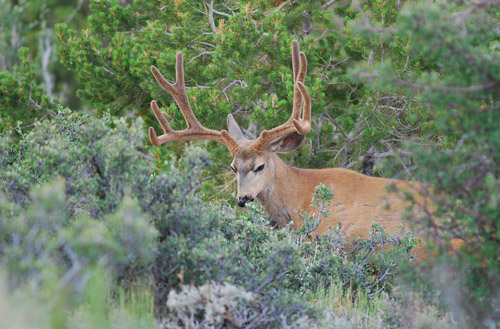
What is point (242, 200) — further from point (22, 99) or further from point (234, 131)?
point (22, 99)

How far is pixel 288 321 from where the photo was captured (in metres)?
4.64

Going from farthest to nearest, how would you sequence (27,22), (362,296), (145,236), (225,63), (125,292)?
1. (27,22)
2. (225,63)
3. (362,296)
4. (125,292)
5. (145,236)

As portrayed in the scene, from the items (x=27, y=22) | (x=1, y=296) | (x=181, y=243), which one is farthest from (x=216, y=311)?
(x=27, y=22)

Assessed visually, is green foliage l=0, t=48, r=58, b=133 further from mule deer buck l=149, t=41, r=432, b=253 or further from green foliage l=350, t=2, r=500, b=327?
green foliage l=350, t=2, r=500, b=327

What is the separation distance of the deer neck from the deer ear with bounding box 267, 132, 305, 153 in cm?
10

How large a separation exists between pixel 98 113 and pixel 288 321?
5.76 m

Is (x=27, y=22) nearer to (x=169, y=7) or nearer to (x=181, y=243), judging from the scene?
(x=169, y=7)

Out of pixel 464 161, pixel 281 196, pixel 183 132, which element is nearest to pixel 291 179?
pixel 281 196

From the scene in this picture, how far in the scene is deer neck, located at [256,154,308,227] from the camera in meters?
7.17

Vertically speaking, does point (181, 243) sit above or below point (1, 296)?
below

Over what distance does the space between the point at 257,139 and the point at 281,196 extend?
0.72 m

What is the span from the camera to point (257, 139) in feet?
23.1

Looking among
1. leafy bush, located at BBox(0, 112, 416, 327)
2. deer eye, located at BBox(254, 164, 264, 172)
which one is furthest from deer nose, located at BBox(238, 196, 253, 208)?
leafy bush, located at BBox(0, 112, 416, 327)

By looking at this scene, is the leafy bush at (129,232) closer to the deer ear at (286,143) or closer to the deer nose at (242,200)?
the deer nose at (242,200)
